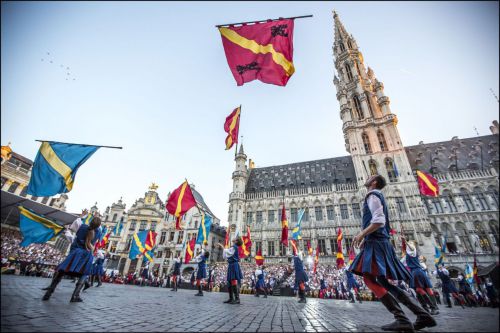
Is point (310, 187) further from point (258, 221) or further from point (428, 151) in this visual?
point (428, 151)

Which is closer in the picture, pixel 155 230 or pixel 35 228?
pixel 35 228

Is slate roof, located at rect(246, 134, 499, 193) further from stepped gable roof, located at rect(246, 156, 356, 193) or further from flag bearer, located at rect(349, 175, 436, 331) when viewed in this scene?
flag bearer, located at rect(349, 175, 436, 331)

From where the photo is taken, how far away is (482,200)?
82.0 feet

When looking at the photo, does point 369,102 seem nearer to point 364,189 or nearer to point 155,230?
point 364,189

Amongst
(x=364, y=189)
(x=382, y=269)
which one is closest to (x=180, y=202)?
(x=382, y=269)

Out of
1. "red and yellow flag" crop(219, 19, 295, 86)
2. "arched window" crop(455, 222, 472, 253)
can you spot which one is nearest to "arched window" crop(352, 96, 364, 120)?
"arched window" crop(455, 222, 472, 253)

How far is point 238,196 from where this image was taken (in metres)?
34.5

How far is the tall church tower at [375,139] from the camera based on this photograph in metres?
25.9

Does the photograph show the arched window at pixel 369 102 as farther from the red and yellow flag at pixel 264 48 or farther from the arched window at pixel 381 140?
the red and yellow flag at pixel 264 48

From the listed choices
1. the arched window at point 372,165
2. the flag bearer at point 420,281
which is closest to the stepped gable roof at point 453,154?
the arched window at point 372,165

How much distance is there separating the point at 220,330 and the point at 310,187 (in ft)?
106

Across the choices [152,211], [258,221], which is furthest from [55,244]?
[258,221]

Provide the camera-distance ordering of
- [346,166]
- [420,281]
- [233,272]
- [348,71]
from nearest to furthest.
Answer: [420,281], [233,272], [346,166], [348,71]

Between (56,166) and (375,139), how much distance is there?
36.4 metres
